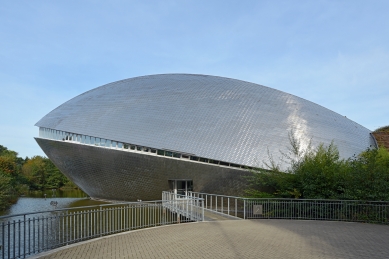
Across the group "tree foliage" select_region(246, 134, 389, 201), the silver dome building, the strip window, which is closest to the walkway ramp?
"tree foliage" select_region(246, 134, 389, 201)

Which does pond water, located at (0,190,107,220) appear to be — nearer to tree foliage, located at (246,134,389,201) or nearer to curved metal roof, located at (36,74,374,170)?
curved metal roof, located at (36,74,374,170)

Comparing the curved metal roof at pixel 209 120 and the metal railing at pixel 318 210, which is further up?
the curved metal roof at pixel 209 120

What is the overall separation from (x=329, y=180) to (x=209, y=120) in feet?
29.9

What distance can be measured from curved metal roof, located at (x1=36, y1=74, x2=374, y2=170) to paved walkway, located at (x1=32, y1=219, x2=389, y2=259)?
9.39 meters

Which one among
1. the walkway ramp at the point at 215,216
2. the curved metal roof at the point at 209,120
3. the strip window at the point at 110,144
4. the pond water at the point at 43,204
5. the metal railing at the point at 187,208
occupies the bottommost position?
the pond water at the point at 43,204

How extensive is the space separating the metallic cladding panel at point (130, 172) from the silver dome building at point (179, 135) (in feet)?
0.21

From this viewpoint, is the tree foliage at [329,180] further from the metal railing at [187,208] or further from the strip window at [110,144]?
the metal railing at [187,208]

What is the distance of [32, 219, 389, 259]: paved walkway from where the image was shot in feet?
25.5

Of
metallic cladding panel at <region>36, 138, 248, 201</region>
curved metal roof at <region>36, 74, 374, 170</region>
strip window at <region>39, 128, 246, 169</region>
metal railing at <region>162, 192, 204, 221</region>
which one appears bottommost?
metal railing at <region>162, 192, 204, 221</region>

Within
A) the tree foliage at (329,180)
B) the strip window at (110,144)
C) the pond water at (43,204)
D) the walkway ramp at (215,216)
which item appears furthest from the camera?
the pond water at (43,204)

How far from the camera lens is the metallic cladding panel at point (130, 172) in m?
20.6

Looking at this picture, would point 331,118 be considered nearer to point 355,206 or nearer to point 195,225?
point 355,206

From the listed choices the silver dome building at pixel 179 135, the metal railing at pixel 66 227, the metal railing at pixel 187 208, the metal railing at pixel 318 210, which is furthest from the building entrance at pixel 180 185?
the metal railing at pixel 318 210

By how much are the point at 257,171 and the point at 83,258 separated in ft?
44.7
